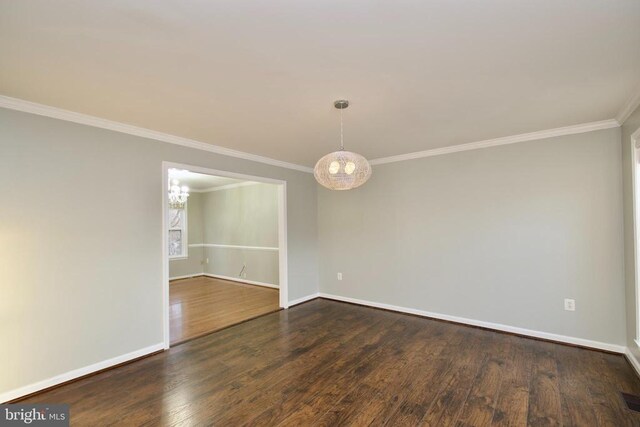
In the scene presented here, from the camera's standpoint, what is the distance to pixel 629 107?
8.39 ft

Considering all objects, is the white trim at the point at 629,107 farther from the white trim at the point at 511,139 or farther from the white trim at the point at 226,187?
the white trim at the point at 226,187

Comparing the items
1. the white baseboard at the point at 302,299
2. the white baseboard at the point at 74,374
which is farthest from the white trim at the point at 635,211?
the white baseboard at the point at 74,374

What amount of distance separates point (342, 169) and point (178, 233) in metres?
6.51

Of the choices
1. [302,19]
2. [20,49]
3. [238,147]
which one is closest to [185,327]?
[238,147]

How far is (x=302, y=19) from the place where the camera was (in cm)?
Result: 146

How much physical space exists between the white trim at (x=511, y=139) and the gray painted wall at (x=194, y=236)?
534cm

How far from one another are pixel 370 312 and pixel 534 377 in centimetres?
219

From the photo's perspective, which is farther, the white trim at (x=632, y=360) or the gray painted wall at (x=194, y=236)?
the gray painted wall at (x=194, y=236)

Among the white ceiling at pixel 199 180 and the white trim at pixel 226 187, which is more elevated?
the white ceiling at pixel 199 180

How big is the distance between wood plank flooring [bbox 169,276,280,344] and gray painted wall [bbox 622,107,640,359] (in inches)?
163

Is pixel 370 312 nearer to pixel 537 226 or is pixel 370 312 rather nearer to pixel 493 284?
pixel 493 284

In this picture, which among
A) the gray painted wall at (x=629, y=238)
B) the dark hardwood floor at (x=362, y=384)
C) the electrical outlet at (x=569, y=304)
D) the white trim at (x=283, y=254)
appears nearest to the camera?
the dark hardwood floor at (x=362, y=384)

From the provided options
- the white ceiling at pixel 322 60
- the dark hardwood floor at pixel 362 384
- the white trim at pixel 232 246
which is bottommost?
the dark hardwood floor at pixel 362 384

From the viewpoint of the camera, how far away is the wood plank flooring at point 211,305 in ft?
12.8
